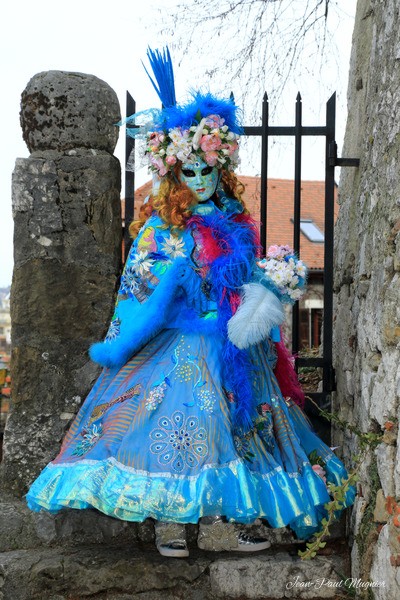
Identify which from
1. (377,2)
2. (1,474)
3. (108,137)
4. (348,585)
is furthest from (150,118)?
(348,585)

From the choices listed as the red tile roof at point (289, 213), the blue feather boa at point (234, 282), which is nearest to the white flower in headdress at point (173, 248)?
the blue feather boa at point (234, 282)

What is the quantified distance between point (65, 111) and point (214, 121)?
735mm

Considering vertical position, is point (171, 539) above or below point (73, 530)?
above

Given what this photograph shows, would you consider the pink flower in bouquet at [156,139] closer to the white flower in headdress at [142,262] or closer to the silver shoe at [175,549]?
the white flower in headdress at [142,262]

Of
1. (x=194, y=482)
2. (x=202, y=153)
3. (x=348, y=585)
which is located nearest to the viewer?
(x=194, y=482)

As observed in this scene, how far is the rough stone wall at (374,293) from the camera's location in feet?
8.76

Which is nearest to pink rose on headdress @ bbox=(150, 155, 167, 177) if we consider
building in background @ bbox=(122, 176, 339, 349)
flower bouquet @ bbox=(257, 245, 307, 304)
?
flower bouquet @ bbox=(257, 245, 307, 304)

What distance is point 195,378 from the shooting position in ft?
11.0

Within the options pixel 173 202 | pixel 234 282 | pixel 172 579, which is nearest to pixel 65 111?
pixel 173 202

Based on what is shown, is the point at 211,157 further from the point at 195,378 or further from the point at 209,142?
the point at 195,378

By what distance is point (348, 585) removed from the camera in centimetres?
329

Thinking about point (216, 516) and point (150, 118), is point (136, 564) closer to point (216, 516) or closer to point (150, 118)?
point (216, 516)

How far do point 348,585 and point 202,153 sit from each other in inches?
79.3

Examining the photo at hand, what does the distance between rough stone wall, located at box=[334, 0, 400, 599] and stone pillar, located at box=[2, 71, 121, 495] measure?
1205 millimetres
